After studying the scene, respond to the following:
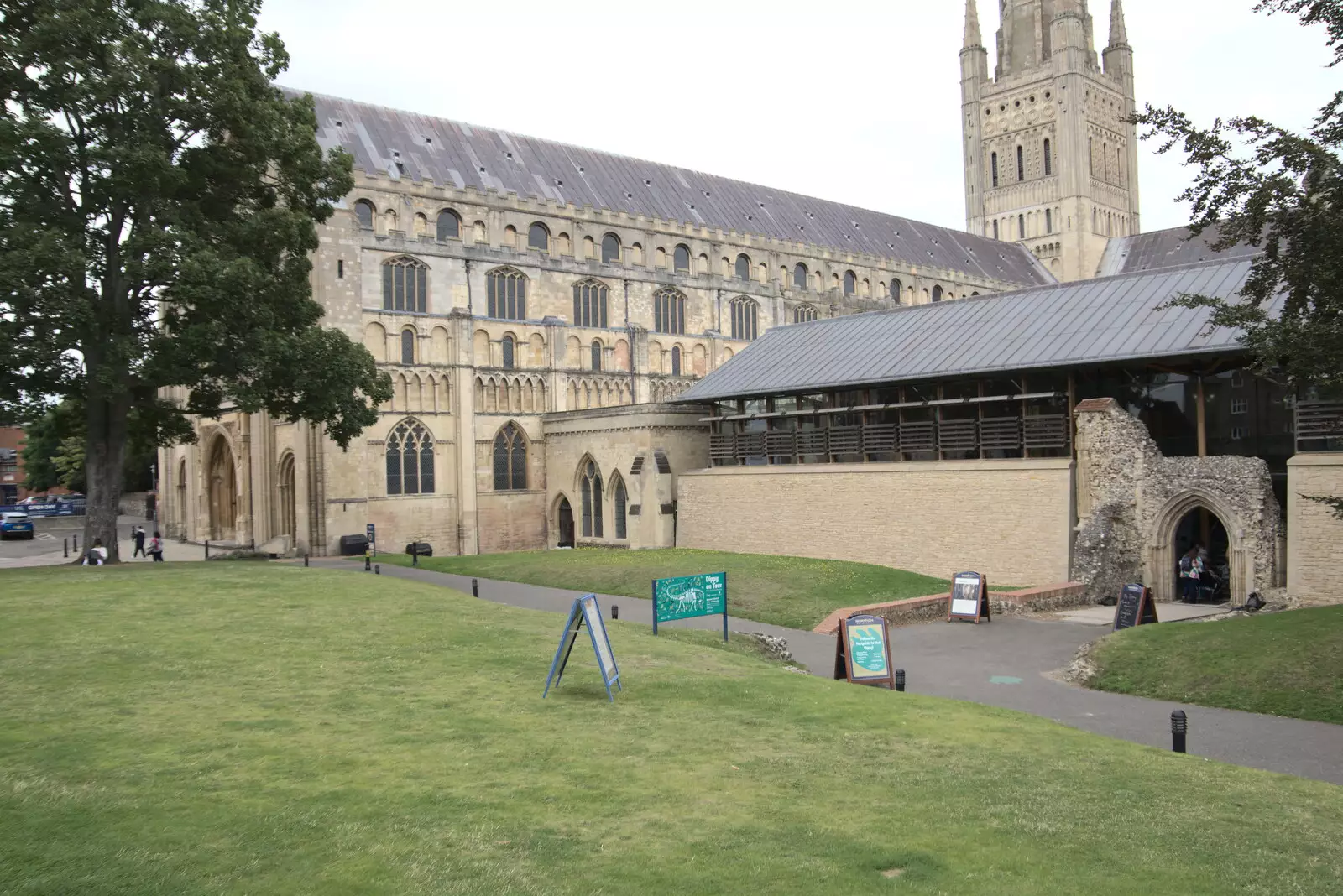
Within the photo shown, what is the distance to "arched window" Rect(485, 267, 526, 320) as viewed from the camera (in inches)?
2029

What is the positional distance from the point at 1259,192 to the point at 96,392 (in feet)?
83.5

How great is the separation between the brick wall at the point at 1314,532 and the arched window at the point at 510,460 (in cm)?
3455

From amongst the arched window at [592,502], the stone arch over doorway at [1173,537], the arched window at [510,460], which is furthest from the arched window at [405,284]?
the stone arch over doorway at [1173,537]

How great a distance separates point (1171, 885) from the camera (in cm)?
749

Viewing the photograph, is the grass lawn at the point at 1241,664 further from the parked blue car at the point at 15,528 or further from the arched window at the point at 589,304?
the parked blue car at the point at 15,528

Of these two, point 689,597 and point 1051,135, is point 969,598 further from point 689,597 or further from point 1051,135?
point 1051,135

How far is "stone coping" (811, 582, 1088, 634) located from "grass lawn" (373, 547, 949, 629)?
35.7 inches

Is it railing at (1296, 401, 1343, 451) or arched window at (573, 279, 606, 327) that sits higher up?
arched window at (573, 279, 606, 327)

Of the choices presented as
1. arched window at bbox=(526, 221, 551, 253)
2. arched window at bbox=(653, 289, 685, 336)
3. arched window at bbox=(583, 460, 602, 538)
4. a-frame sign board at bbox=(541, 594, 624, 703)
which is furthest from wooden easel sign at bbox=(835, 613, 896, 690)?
arched window at bbox=(653, 289, 685, 336)

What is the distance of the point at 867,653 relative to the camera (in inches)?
686

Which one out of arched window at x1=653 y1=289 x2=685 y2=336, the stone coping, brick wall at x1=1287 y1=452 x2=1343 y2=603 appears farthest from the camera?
arched window at x1=653 y1=289 x2=685 y2=336

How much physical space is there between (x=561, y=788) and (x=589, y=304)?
155 ft

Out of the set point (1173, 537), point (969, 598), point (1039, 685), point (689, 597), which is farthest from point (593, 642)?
point (1173, 537)

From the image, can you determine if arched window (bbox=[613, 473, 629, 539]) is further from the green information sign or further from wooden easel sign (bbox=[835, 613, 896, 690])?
wooden easel sign (bbox=[835, 613, 896, 690])
